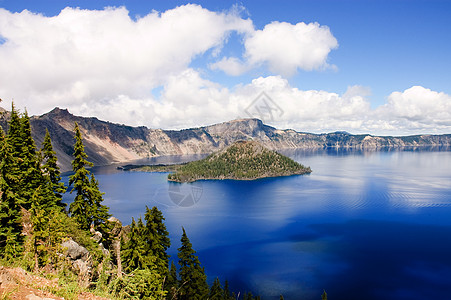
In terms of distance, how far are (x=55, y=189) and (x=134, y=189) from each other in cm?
15577

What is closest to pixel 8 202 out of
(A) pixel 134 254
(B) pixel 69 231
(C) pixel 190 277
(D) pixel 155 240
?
(B) pixel 69 231

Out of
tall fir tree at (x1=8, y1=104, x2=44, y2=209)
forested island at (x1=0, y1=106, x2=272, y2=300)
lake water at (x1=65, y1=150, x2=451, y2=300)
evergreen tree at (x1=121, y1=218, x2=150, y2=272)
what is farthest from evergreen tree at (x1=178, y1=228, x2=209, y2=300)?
lake water at (x1=65, y1=150, x2=451, y2=300)

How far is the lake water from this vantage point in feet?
214

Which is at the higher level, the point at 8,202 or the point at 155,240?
the point at 8,202

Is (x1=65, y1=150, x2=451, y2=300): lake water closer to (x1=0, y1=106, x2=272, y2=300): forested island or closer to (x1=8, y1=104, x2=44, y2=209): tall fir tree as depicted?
(x1=0, y1=106, x2=272, y2=300): forested island

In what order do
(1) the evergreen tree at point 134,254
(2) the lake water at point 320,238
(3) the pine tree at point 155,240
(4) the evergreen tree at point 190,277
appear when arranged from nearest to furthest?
(1) the evergreen tree at point 134,254, (3) the pine tree at point 155,240, (4) the evergreen tree at point 190,277, (2) the lake water at point 320,238

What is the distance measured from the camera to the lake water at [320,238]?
65125 mm

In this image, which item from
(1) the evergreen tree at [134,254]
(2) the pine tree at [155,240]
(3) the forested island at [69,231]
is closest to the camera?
(3) the forested island at [69,231]

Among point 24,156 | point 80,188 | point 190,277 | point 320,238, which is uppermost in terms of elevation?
point 24,156

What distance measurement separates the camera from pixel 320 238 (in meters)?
95.2

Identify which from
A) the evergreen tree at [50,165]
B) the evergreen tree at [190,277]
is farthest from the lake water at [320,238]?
the evergreen tree at [50,165]

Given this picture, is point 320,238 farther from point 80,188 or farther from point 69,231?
point 69,231

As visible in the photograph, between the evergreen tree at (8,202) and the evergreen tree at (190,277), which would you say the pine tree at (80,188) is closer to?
the evergreen tree at (8,202)

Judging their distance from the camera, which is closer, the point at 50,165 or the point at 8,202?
the point at 8,202
